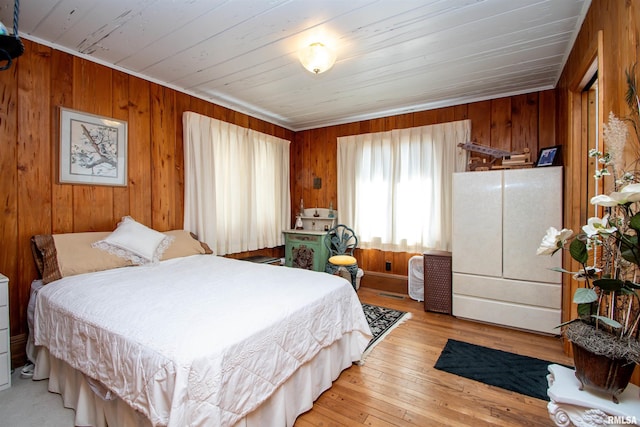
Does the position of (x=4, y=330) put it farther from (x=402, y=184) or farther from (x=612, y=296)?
(x=402, y=184)

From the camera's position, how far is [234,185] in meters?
3.73

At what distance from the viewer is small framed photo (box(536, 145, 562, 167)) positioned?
9.27 feet

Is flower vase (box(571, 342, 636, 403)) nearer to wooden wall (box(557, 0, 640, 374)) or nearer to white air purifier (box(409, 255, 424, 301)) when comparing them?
wooden wall (box(557, 0, 640, 374))

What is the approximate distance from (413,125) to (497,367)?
115 inches

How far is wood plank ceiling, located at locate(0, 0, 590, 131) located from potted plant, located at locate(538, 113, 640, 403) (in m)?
1.41

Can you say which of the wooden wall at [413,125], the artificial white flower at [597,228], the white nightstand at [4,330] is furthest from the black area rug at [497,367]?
the white nightstand at [4,330]

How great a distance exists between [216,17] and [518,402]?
10.5 ft

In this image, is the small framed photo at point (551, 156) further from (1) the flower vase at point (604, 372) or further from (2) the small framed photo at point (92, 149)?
(2) the small framed photo at point (92, 149)

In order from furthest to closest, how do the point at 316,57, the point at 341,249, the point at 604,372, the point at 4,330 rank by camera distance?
the point at 341,249, the point at 316,57, the point at 4,330, the point at 604,372

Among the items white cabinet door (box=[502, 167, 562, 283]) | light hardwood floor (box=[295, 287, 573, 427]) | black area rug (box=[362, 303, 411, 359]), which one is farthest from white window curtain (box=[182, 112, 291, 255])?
white cabinet door (box=[502, 167, 562, 283])

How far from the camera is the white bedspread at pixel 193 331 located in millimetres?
1080

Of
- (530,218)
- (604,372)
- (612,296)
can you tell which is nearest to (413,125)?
(530,218)

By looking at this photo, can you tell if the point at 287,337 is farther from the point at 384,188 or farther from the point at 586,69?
the point at 384,188

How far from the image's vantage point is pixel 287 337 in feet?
4.92
